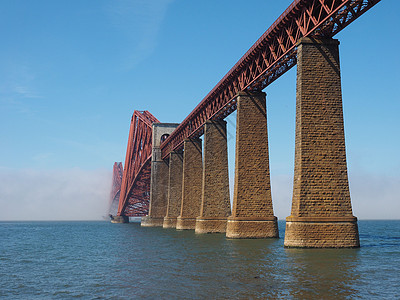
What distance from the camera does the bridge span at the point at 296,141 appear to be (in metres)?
23.0

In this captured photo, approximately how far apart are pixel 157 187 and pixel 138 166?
20480 mm

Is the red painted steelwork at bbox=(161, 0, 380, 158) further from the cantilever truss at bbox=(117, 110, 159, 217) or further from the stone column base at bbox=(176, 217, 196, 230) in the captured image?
the cantilever truss at bbox=(117, 110, 159, 217)

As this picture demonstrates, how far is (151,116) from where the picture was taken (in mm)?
90375

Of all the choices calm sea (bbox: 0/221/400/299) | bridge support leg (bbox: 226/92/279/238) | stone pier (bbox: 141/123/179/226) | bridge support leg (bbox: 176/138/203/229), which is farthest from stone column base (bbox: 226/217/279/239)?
stone pier (bbox: 141/123/179/226)

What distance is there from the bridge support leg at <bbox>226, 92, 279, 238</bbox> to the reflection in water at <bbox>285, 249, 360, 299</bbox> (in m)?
10.3

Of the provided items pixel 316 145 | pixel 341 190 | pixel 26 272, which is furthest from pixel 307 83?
pixel 26 272

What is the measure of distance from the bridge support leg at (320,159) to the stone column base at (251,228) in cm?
927

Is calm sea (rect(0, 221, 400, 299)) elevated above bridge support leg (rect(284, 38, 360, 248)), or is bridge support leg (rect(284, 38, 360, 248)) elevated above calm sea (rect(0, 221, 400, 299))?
bridge support leg (rect(284, 38, 360, 248))

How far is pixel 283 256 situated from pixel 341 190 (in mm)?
5095

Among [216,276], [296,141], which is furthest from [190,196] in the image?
[216,276]

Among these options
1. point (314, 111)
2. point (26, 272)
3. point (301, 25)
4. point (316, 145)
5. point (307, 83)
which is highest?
point (301, 25)

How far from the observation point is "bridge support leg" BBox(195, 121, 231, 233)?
143 ft

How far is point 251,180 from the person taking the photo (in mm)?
33812

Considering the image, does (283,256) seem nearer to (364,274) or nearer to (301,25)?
(364,274)
